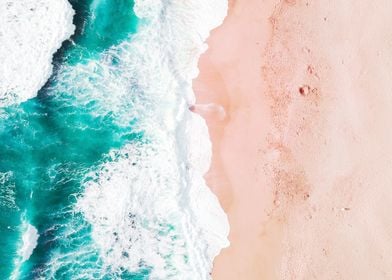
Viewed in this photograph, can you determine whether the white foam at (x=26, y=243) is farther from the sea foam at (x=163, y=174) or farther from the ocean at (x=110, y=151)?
the sea foam at (x=163, y=174)

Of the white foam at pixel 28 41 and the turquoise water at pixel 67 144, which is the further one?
the white foam at pixel 28 41

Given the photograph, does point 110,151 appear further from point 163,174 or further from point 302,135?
point 302,135

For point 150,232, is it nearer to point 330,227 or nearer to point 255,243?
point 255,243

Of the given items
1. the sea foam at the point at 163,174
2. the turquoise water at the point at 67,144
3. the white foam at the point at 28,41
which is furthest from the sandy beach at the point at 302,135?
the white foam at the point at 28,41

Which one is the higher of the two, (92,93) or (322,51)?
(322,51)

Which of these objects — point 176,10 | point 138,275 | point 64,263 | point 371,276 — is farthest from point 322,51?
point 64,263

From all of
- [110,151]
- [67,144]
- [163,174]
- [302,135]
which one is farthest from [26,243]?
[302,135]

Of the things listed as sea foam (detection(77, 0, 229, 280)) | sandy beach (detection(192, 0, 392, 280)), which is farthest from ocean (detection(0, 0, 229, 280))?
sandy beach (detection(192, 0, 392, 280))
